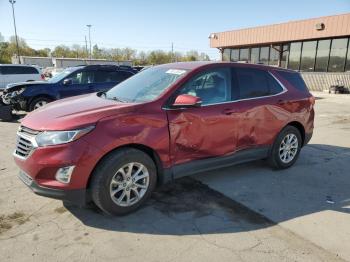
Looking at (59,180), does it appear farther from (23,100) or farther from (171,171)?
(23,100)

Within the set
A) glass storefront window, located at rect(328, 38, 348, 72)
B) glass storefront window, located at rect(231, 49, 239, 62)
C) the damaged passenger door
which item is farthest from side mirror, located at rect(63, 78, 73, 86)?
glass storefront window, located at rect(231, 49, 239, 62)

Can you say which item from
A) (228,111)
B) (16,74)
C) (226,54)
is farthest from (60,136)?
(226,54)

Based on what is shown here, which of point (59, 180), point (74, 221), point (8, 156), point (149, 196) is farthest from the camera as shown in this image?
point (8, 156)

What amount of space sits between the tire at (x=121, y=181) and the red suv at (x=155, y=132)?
0.01m

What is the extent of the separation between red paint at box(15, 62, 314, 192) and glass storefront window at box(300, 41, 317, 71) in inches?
780

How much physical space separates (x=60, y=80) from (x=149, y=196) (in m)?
7.66

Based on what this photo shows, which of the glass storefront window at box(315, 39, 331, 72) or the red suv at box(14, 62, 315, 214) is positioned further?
the glass storefront window at box(315, 39, 331, 72)

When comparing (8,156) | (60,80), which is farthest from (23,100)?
(8,156)

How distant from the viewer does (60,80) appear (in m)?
10.4

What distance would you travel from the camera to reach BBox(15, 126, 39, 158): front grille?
344cm

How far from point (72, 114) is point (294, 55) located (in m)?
23.6

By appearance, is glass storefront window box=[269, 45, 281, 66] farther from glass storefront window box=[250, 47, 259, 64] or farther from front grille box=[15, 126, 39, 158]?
front grille box=[15, 126, 39, 158]

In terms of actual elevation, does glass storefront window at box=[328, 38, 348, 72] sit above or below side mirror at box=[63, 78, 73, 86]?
above

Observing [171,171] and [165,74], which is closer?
[171,171]
